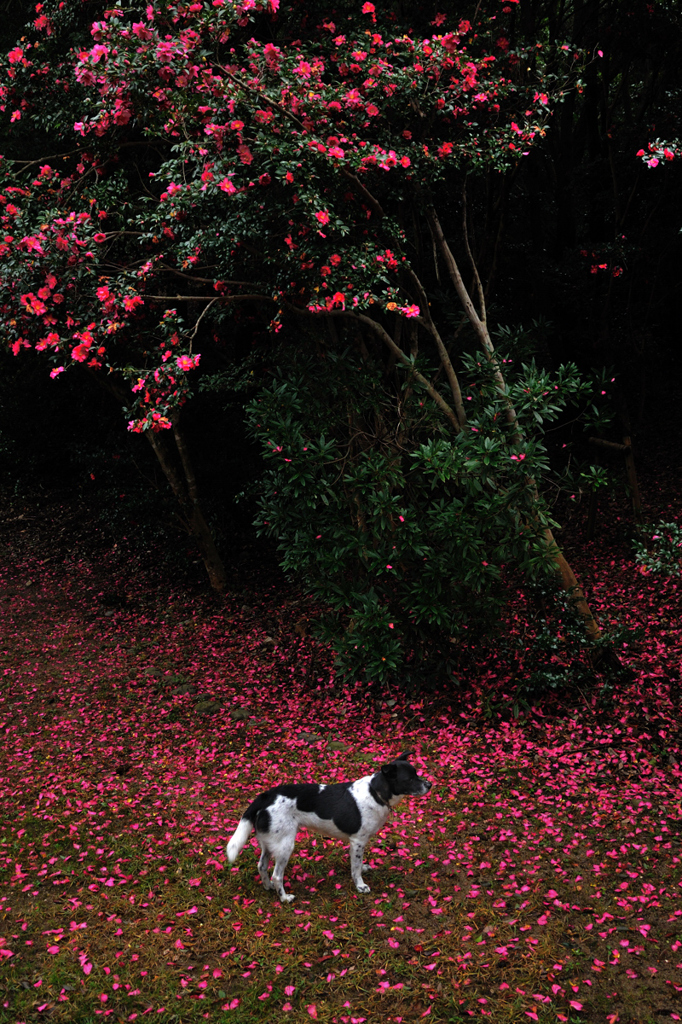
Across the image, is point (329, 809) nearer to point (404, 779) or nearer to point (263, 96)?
point (404, 779)

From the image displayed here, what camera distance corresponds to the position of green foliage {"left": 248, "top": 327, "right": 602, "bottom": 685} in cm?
741

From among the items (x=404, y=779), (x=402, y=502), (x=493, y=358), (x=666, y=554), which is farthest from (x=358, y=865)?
(x=493, y=358)

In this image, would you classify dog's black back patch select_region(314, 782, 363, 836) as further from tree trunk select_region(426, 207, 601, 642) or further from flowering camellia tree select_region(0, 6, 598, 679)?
tree trunk select_region(426, 207, 601, 642)

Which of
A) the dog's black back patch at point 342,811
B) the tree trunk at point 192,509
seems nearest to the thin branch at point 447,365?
the dog's black back patch at point 342,811

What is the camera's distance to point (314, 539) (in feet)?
26.9

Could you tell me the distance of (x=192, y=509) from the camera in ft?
39.5

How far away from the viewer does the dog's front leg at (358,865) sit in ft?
16.4

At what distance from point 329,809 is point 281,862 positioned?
0.46 meters

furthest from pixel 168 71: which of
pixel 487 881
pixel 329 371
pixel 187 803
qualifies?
pixel 487 881

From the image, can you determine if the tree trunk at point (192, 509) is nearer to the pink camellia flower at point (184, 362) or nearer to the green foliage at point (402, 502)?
the green foliage at point (402, 502)

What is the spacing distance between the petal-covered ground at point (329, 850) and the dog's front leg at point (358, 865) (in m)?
0.11

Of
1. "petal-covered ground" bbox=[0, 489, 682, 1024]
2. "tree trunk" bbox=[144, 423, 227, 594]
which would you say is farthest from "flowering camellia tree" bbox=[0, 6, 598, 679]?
"tree trunk" bbox=[144, 423, 227, 594]

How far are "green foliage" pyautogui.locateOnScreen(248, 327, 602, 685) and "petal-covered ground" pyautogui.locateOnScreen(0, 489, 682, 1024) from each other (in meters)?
0.87

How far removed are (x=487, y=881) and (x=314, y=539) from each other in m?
3.88
